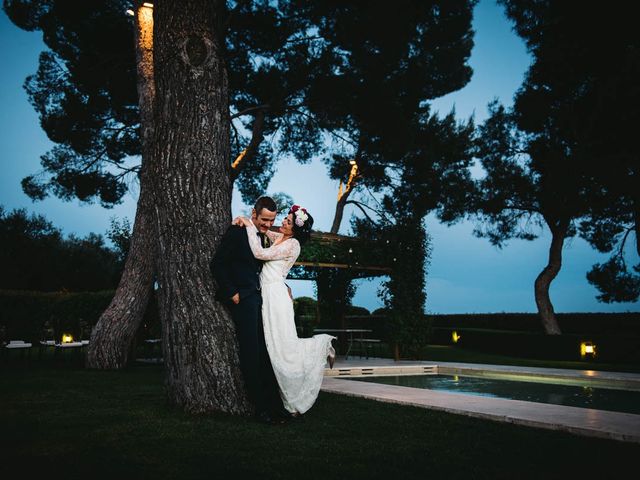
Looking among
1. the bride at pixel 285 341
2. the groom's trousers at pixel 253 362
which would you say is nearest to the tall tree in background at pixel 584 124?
the bride at pixel 285 341

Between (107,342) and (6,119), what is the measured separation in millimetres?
41813

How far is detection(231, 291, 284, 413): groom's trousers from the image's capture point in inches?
187

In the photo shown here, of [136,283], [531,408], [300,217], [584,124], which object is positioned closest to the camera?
[300,217]

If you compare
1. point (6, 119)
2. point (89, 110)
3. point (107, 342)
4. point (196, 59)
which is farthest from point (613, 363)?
point (6, 119)

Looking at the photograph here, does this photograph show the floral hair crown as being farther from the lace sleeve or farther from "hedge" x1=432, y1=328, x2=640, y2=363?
"hedge" x1=432, y1=328, x2=640, y2=363

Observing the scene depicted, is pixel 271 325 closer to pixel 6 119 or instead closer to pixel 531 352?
pixel 531 352

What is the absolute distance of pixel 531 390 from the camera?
335 inches

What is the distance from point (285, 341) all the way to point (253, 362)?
36 centimetres

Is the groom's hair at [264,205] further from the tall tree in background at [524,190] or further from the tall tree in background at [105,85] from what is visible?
the tall tree in background at [524,190]

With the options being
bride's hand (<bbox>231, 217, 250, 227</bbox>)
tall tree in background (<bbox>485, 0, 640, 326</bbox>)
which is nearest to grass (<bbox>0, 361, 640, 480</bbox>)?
bride's hand (<bbox>231, 217, 250, 227</bbox>)

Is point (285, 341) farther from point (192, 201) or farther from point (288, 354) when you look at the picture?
point (192, 201)

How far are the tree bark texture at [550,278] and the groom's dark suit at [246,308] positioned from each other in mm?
16026

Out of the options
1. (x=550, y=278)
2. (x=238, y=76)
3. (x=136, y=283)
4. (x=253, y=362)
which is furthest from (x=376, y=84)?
(x=253, y=362)

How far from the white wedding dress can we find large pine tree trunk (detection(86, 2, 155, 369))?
218 inches
